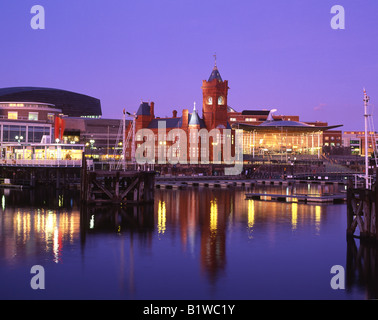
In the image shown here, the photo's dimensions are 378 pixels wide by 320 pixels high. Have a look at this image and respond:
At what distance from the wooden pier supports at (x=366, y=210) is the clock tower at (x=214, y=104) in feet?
370

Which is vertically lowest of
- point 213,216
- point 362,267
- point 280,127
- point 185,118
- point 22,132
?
point 362,267

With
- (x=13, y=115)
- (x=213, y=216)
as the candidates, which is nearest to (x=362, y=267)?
(x=213, y=216)

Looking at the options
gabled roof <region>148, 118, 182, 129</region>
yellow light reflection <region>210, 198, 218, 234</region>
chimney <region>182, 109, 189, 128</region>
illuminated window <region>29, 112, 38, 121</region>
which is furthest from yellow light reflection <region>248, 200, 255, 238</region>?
illuminated window <region>29, 112, 38, 121</region>

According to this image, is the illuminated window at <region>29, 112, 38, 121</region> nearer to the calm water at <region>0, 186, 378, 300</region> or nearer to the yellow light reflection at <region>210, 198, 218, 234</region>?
the yellow light reflection at <region>210, 198, 218, 234</region>

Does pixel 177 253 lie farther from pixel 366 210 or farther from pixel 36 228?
pixel 36 228

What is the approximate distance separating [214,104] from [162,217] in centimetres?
9943

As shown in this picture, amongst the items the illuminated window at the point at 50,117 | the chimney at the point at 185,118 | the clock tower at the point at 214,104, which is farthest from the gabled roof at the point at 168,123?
the illuminated window at the point at 50,117

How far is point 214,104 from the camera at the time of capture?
147250 millimetres

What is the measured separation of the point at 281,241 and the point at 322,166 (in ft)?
429

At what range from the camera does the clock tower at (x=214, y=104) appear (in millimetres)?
147375

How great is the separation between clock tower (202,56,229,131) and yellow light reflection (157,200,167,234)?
278ft

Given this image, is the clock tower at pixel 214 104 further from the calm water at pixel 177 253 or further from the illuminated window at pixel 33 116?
the calm water at pixel 177 253

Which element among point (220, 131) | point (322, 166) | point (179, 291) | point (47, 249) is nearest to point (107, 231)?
point (47, 249)

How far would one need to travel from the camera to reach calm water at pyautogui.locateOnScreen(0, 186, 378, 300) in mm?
25125
